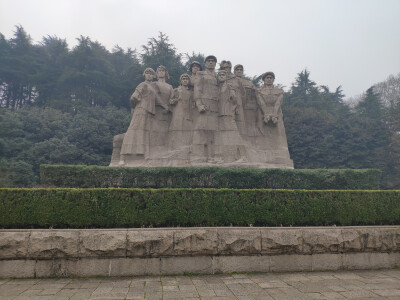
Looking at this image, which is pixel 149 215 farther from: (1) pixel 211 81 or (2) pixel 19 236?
(1) pixel 211 81

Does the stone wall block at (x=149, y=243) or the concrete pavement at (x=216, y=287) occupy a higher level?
the stone wall block at (x=149, y=243)

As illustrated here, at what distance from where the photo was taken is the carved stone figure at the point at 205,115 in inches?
388

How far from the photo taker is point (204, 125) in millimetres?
10008

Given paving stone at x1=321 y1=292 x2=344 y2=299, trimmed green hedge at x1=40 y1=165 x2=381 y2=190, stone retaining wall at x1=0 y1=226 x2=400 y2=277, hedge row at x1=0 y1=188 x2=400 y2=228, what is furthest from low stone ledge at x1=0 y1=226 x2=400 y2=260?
trimmed green hedge at x1=40 y1=165 x2=381 y2=190

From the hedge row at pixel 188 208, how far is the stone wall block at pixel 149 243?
41cm

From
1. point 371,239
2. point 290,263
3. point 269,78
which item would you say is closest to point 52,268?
point 290,263

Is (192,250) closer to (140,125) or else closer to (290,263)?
(290,263)

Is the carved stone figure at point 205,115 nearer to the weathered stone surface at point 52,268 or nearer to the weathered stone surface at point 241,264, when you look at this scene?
the weathered stone surface at point 241,264

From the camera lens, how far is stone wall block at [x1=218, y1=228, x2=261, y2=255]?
513cm

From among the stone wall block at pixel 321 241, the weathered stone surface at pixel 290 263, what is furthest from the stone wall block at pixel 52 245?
the stone wall block at pixel 321 241

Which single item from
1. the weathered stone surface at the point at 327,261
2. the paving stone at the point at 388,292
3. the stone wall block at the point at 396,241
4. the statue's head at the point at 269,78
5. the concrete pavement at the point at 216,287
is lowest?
the paving stone at the point at 388,292

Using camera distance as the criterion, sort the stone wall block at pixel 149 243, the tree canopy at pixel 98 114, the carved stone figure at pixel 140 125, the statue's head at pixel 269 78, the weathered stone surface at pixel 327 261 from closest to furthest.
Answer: the stone wall block at pixel 149 243 < the weathered stone surface at pixel 327 261 < the carved stone figure at pixel 140 125 < the statue's head at pixel 269 78 < the tree canopy at pixel 98 114

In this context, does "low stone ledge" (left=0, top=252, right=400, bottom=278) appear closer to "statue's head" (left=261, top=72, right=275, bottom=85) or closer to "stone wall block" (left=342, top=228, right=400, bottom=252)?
"stone wall block" (left=342, top=228, right=400, bottom=252)

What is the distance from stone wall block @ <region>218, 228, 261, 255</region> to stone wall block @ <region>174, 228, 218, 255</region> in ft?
0.48
